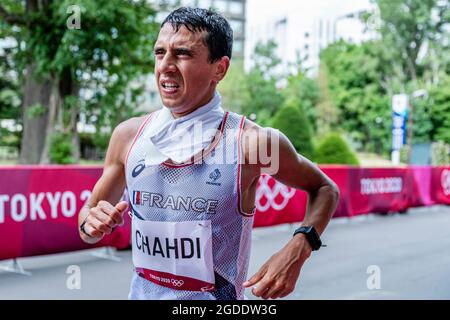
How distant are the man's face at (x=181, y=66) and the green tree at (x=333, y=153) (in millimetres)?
14032

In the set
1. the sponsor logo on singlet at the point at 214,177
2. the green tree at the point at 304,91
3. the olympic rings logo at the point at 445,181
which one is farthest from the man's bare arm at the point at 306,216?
the green tree at the point at 304,91

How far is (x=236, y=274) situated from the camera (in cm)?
154

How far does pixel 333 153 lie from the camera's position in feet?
50.4

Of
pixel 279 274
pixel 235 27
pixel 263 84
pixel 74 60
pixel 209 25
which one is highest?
pixel 263 84

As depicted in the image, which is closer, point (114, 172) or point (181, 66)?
point (181, 66)

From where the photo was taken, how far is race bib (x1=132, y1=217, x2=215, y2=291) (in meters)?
1.47

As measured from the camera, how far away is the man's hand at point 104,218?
1.35 meters

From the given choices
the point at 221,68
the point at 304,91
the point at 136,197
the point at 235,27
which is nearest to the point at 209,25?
the point at 221,68

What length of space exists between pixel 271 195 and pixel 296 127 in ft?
19.6

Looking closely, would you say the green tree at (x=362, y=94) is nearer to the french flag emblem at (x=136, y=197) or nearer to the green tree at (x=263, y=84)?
the green tree at (x=263, y=84)

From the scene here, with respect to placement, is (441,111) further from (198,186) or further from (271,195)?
(198,186)
